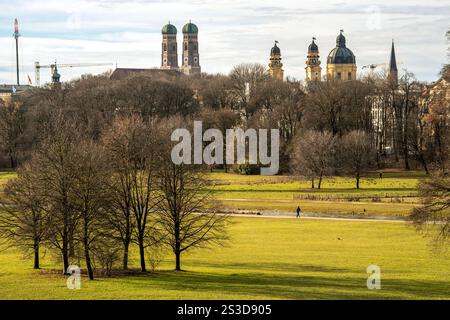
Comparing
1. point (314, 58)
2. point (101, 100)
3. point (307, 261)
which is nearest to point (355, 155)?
point (101, 100)

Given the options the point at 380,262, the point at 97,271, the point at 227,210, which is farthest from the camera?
the point at 227,210

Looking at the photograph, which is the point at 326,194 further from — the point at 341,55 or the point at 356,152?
the point at 341,55

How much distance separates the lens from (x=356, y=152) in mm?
87938

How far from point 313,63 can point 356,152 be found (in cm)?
9879

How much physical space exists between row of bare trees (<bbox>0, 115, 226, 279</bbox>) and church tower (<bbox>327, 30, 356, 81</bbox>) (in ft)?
483

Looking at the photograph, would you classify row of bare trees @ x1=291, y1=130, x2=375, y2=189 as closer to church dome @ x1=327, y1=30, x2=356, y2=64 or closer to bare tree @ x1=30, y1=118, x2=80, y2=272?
bare tree @ x1=30, y1=118, x2=80, y2=272

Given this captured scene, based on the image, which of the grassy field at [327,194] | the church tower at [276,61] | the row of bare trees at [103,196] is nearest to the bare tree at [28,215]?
the row of bare trees at [103,196]

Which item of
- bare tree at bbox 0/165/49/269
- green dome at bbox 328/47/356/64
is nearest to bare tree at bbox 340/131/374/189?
bare tree at bbox 0/165/49/269

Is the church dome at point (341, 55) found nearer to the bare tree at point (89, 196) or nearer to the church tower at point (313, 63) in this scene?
the church tower at point (313, 63)

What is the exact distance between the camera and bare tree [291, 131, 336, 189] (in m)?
82.9

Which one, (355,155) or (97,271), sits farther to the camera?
(355,155)

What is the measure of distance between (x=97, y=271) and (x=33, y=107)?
252ft
